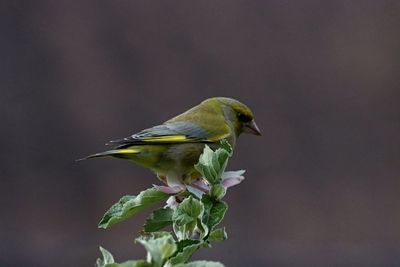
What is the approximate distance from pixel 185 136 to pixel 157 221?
1.39 m

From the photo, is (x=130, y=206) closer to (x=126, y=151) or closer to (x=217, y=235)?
(x=217, y=235)

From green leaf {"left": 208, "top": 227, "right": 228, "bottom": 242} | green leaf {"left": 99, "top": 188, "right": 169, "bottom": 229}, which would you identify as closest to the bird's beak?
green leaf {"left": 99, "top": 188, "right": 169, "bottom": 229}

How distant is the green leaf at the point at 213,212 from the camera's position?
138 centimetres

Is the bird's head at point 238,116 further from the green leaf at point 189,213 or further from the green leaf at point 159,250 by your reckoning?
the green leaf at point 159,250

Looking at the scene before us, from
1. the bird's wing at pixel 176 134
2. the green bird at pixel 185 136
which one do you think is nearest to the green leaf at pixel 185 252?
the green bird at pixel 185 136

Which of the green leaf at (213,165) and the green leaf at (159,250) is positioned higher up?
Answer: the green leaf at (213,165)

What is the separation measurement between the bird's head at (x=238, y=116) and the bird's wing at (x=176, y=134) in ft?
0.39

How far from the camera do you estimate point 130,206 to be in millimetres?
1447

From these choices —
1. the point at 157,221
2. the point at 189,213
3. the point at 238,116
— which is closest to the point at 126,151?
the point at 238,116

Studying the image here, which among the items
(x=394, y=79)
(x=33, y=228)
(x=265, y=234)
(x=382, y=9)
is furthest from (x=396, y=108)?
(x=33, y=228)

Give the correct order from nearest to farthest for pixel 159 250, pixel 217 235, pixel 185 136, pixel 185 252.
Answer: pixel 159 250 < pixel 185 252 < pixel 217 235 < pixel 185 136

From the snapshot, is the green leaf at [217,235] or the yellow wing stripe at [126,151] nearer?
the green leaf at [217,235]

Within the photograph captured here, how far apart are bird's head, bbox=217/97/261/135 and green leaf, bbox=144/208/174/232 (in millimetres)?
1610

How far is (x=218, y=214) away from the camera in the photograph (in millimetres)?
1388
